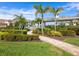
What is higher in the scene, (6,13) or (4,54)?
(6,13)

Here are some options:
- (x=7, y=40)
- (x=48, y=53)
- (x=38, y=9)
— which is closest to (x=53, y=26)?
(x=38, y=9)

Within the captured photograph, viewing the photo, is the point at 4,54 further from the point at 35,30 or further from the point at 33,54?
the point at 35,30

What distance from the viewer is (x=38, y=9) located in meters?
15.5

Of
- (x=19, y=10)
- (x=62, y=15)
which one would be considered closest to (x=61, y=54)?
(x=19, y=10)

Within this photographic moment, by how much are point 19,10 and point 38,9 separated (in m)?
2.53

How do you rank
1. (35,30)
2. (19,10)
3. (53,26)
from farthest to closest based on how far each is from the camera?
(35,30) → (53,26) → (19,10)

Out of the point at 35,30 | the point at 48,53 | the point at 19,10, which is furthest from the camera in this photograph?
the point at 35,30

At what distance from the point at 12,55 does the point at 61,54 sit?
73.5 inches

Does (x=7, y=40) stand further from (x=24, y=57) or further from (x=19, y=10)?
(x=24, y=57)

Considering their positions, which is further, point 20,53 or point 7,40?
point 7,40

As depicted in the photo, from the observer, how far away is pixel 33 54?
8320 mm

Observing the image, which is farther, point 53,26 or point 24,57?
point 53,26

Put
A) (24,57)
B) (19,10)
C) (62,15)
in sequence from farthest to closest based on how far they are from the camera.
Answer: (62,15) → (19,10) → (24,57)

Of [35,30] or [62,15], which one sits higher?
[62,15]
